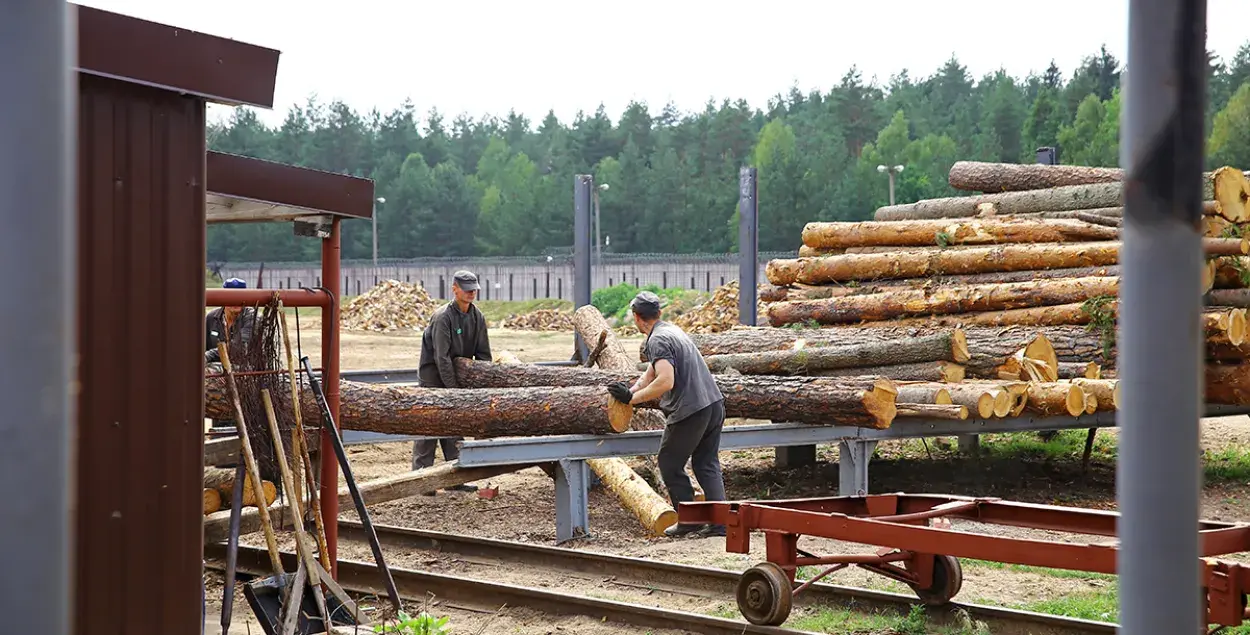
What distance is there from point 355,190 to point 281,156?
272ft

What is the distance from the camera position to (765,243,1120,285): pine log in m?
12.9

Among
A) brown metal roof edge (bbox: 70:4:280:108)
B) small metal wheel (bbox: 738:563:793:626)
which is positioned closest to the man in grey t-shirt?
small metal wheel (bbox: 738:563:793:626)

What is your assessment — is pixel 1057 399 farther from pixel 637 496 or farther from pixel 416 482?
pixel 416 482

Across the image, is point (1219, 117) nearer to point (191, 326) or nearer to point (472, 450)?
point (472, 450)

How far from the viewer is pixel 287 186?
6312mm

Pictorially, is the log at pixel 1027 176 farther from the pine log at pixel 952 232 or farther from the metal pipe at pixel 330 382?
the metal pipe at pixel 330 382

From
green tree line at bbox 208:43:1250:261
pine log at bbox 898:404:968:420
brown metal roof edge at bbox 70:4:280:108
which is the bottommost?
pine log at bbox 898:404:968:420

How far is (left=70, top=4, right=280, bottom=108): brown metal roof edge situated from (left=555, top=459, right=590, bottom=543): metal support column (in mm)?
5054

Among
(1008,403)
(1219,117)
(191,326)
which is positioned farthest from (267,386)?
(1219,117)

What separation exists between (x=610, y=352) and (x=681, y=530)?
384 cm

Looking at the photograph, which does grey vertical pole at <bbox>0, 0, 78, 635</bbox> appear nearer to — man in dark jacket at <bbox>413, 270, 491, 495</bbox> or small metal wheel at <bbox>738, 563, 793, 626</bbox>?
small metal wheel at <bbox>738, 563, 793, 626</bbox>

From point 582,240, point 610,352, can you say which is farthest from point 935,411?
point 582,240

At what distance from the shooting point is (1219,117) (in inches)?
2151

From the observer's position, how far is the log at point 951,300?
1241 cm
